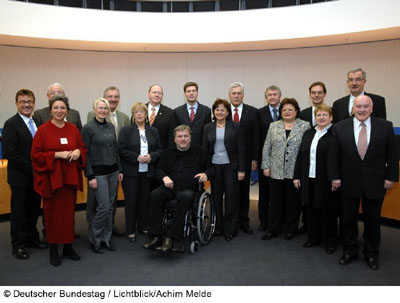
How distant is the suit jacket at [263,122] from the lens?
14.1ft

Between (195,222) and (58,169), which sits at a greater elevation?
(58,169)

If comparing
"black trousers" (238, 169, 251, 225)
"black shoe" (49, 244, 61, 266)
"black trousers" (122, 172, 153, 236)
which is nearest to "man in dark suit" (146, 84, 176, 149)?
"black trousers" (122, 172, 153, 236)

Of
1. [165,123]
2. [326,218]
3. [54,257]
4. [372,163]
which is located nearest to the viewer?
[372,163]

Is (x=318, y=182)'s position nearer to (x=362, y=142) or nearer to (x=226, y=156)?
(x=362, y=142)

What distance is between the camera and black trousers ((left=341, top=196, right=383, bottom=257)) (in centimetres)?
321

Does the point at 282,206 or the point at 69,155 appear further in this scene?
the point at 282,206

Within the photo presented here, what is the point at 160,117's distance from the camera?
174 inches

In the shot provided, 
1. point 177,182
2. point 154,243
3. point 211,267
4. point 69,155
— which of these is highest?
point 69,155

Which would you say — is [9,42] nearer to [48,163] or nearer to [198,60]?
[198,60]

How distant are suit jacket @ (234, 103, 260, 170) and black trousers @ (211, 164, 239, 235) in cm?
32

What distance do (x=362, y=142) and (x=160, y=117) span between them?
2.44 m

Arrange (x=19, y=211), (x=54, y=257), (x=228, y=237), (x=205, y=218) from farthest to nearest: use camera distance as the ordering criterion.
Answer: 1. (x=228, y=237)
2. (x=205, y=218)
3. (x=19, y=211)
4. (x=54, y=257)

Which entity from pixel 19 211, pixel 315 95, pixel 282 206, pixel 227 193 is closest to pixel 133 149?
pixel 227 193

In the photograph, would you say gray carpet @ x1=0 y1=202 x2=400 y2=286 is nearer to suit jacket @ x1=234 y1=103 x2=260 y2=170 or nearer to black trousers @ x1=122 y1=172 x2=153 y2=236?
black trousers @ x1=122 y1=172 x2=153 y2=236
